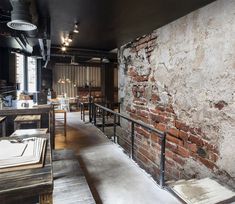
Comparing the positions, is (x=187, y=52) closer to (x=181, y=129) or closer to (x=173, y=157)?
(x=181, y=129)

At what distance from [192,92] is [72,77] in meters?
9.37

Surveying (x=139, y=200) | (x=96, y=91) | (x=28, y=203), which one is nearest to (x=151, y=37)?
(x=139, y=200)

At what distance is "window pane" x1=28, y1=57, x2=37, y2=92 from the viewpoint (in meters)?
8.11

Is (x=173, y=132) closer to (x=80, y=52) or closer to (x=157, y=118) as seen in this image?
(x=157, y=118)

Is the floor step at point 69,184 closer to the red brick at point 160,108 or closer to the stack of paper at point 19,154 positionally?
the stack of paper at point 19,154

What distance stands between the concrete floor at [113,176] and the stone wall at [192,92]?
0.63 m


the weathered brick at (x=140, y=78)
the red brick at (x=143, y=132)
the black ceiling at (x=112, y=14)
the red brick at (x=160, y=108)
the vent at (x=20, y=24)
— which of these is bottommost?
the red brick at (x=143, y=132)

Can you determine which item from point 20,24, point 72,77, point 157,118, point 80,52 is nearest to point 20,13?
point 20,24

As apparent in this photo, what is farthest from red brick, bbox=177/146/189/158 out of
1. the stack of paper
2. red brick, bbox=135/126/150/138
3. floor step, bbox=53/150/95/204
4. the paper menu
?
the paper menu

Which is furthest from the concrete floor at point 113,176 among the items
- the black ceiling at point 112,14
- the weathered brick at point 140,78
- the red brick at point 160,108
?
the black ceiling at point 112,14

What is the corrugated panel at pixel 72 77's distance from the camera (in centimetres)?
1075

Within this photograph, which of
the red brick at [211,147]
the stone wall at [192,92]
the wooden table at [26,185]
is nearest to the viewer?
the wooden table at [26,185]

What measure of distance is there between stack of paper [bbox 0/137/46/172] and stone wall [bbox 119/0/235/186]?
172 centimetres

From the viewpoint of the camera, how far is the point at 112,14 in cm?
260
